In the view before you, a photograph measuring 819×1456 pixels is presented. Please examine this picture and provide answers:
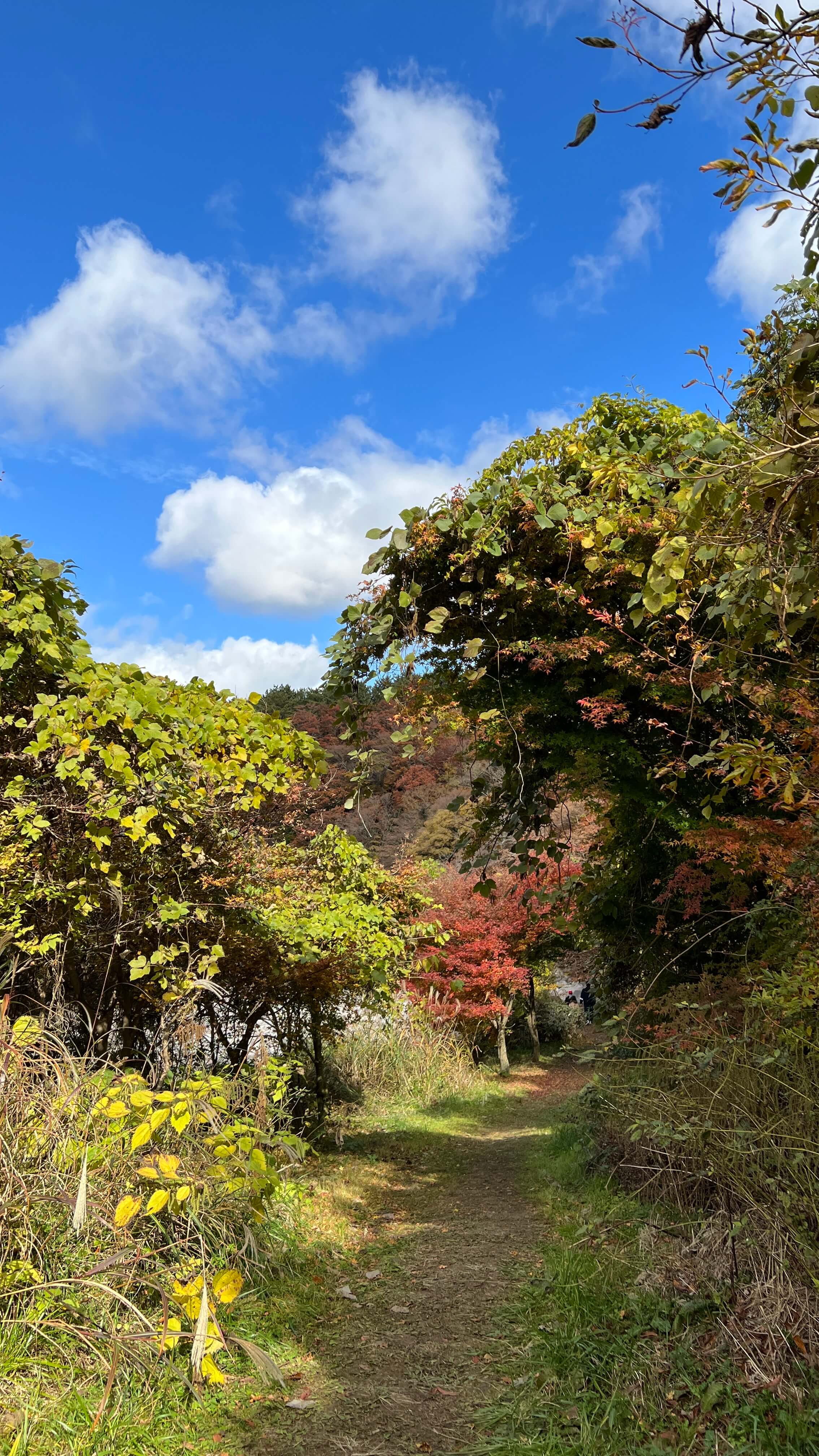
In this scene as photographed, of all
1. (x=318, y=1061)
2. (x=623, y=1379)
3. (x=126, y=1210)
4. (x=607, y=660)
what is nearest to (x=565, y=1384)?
(x=623, y=1379)

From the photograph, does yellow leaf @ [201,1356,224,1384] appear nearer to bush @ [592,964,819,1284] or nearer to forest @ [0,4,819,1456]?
forest @ [0,4,819,1456]

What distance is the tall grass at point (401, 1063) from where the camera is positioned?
986cm

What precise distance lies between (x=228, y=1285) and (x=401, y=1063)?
25.8 ft

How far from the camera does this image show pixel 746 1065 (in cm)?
350

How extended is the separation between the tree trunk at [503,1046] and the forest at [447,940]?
18.3 ft

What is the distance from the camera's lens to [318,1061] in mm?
7582

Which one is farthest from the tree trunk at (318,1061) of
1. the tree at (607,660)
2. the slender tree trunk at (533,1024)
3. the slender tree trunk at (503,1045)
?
the slender tree trunk at (533,1024)

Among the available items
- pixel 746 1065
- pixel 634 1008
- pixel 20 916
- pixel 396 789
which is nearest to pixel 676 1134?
pixel 746 1065

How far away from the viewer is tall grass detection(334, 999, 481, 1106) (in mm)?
9859

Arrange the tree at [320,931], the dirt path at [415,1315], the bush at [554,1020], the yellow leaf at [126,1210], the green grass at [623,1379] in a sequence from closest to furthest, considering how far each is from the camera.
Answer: the green grass at [623,1379]
the yellow leaf at [126,1210]
the dirt path at [415,1315]
the tree at [320,931]
the bush at [554,1020]

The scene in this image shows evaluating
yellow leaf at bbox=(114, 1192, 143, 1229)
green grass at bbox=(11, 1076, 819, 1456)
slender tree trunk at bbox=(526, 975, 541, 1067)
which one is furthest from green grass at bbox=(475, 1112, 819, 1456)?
slender tree trunk at bbox=(526, 975, 541, 1067)

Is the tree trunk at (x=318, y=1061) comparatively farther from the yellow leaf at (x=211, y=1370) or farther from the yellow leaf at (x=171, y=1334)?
the yellow leaf at (x=211, y=1370)

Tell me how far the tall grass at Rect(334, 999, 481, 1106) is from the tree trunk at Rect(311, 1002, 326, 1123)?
4.74 ft

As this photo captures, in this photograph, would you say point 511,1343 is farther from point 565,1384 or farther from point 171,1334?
point 171,1334
